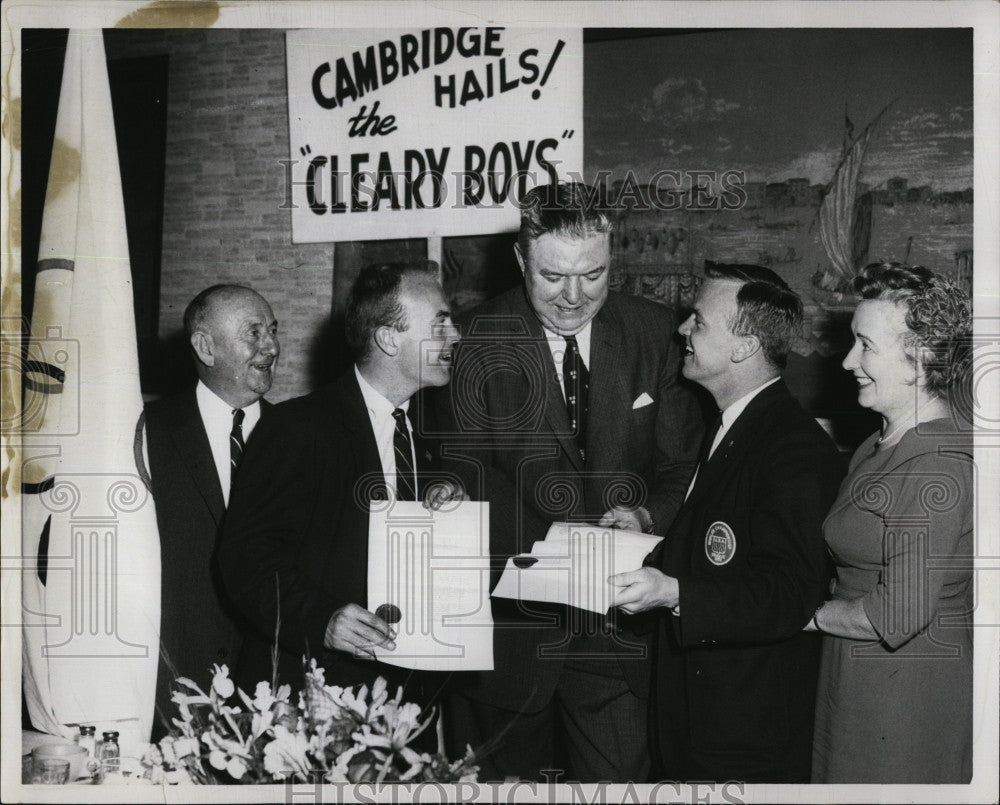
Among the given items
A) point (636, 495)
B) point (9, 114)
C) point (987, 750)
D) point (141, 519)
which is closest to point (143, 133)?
point (9, 114)

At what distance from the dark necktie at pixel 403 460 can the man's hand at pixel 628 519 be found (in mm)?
629

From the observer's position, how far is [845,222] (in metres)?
3.72

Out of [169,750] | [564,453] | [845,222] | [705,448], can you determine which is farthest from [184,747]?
[845,222]

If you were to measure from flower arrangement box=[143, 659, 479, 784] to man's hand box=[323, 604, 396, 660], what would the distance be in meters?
0.11

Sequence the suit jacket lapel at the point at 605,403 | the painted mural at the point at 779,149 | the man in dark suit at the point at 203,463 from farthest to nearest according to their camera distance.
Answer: the painted mural at the point at 779,149 < the man in dark suit at the point at 203,463 < the suit jacket lapel at the point at 605,403

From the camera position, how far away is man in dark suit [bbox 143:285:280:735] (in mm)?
3326

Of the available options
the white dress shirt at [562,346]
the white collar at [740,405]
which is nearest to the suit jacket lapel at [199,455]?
the white dress shirt at [562,346]

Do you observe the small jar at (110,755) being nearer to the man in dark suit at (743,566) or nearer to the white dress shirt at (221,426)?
the white dress shirt at (221,426)

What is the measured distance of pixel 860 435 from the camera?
3.67 meters

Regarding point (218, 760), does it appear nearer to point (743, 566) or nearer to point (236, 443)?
point (236, 443)

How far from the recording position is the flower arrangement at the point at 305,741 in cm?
289

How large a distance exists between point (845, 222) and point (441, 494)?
1.89 meters

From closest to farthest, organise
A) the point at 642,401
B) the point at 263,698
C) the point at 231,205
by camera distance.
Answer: the point at 263,698 → the point at 642,401 → the point at 231,205

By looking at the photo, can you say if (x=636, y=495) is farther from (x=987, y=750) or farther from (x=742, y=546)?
(x=987, y=750)
